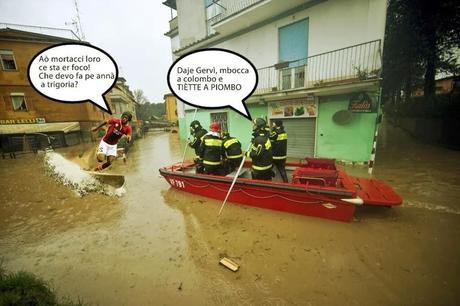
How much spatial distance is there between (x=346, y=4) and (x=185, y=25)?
10496 mm

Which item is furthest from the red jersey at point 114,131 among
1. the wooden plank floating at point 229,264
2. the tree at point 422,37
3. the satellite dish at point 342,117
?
the tree at point 422,37

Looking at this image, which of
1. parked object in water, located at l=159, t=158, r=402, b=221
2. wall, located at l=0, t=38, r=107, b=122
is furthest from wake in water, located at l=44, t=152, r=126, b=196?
wall, located at l=0, t=38, r=107, b=122

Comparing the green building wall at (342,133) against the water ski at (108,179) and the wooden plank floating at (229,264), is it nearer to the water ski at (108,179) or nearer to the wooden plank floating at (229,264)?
the wooden plank floating at (229,264)

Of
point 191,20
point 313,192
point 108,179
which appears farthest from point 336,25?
point 108,179

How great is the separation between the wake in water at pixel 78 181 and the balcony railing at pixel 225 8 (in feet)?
31.2

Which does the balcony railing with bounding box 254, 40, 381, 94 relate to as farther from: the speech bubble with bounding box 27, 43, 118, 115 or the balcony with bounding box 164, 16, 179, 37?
the balcony with bounding box 164, 16, 179, 37

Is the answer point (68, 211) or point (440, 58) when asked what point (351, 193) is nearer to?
point (68, 211)

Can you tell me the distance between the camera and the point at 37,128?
642 inches

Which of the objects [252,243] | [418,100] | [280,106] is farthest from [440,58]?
[252,243]

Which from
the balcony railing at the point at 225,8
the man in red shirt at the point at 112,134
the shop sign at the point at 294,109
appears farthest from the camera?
the balcony railing at the point at 225,8

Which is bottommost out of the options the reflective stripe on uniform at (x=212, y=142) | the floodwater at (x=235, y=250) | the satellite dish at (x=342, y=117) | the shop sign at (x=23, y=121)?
the floodwater at (x=235, y=250)

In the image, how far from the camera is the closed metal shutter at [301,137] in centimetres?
961

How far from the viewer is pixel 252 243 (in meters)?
4.05

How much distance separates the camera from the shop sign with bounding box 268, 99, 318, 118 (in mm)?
9250
